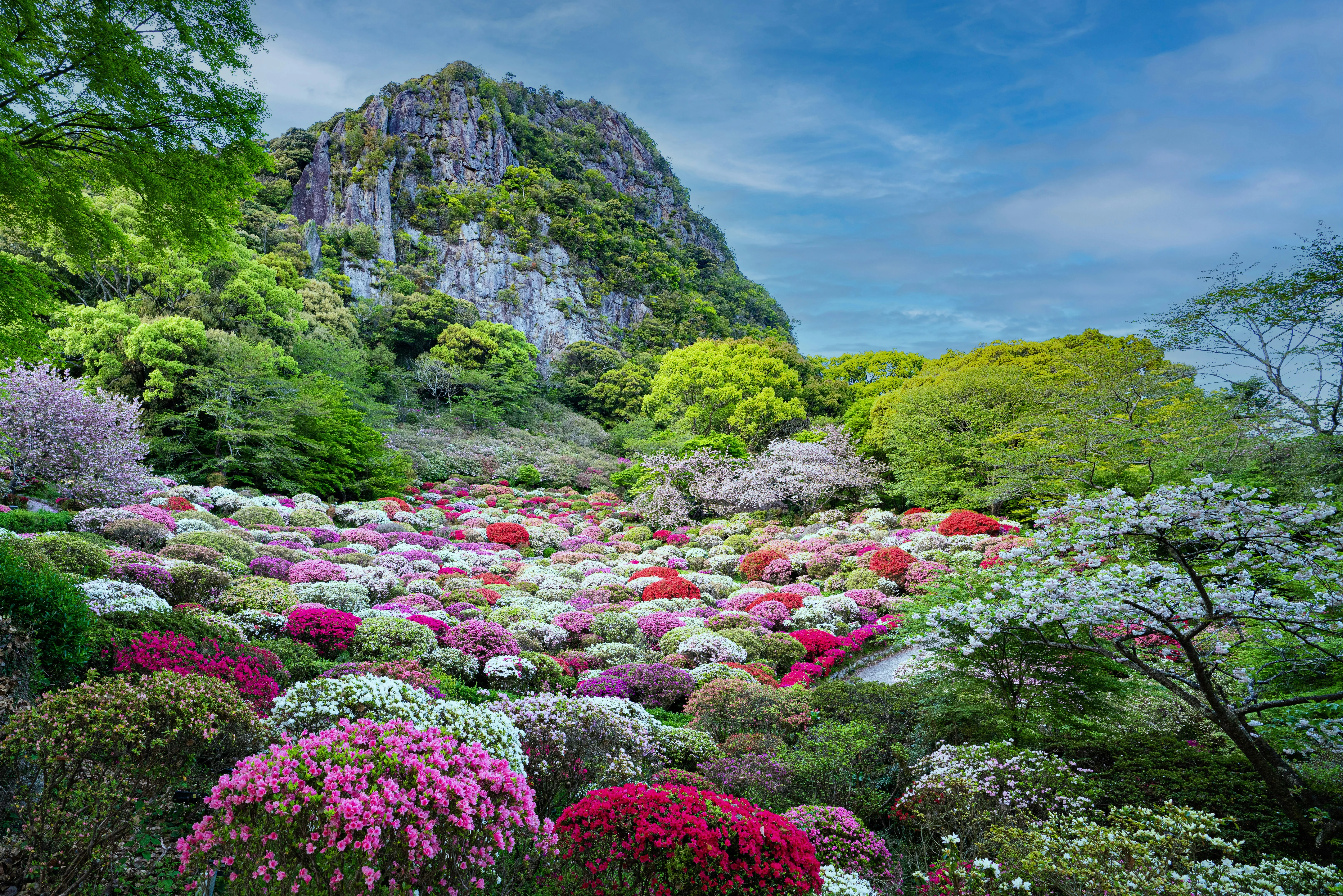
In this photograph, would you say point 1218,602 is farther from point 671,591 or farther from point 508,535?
point 508,535

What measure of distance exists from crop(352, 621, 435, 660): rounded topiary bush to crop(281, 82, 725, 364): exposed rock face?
46142 millimetres

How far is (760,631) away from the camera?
10820 millimetres

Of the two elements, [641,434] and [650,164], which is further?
[650,164]

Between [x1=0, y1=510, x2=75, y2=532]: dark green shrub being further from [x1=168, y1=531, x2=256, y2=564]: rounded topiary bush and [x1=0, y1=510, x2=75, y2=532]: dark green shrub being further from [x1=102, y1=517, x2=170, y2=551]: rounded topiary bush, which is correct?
[x1=168, y1=531, x2=256, y2=564]: rounded topiary bush

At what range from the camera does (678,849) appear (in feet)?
Result: 9.66

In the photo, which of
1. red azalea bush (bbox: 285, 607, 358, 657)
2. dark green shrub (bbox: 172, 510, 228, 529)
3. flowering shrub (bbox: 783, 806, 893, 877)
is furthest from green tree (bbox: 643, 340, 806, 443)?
flowering shrub (bbox: 783, 806, 893, 877)

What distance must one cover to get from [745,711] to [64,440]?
15281 mm

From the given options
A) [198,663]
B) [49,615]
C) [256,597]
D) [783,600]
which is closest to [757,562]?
[783,600]

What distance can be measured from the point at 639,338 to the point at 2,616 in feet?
183

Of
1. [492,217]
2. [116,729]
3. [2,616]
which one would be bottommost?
[116,729]

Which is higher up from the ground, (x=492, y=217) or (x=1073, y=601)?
(x=492, y=217)

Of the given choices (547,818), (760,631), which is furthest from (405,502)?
(547,818)

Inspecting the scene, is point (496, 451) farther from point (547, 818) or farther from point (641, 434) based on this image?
point (547, 818)

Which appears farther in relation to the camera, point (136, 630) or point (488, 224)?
point (488, 224)
